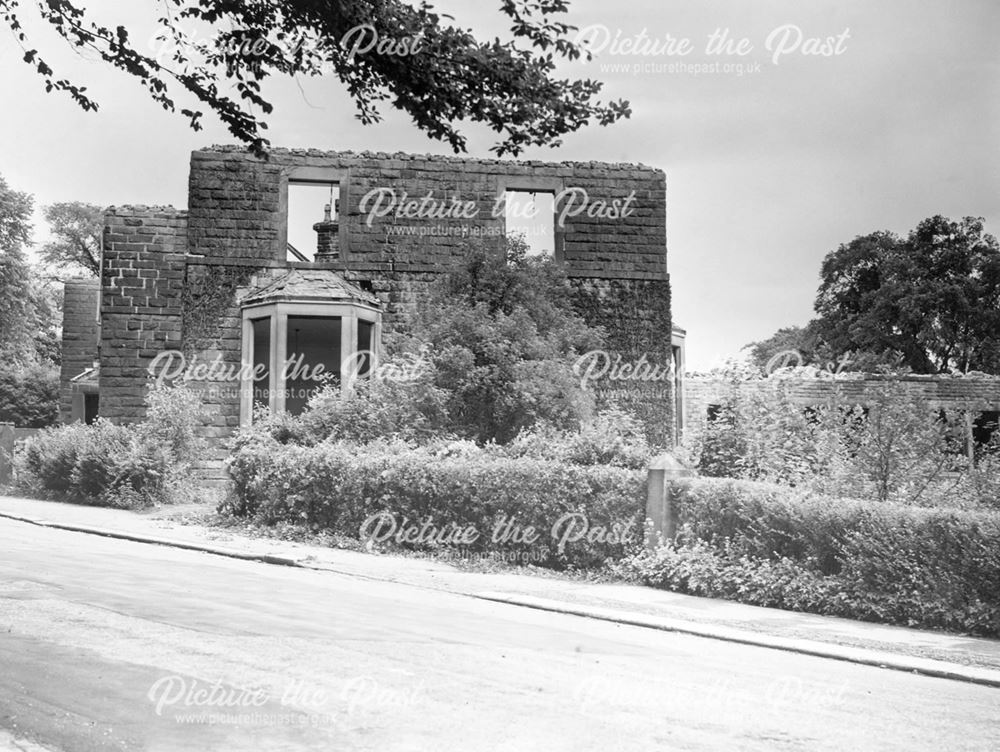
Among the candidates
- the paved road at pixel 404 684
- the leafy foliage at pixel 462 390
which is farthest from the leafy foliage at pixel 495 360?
the paved road at pixel 404 684

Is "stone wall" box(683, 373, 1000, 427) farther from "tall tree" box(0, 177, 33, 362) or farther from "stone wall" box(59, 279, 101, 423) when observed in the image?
"tall tree" box(0, 177, 33, 362)

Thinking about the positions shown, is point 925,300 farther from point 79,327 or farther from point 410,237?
point 79,327

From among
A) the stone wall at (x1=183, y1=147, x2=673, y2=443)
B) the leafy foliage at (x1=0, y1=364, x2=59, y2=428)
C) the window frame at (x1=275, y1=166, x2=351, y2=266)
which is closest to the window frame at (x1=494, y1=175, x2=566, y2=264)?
the stone wall at (x1=183, y1=147, x2=673, y2=443)

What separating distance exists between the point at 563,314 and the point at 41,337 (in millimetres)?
46067

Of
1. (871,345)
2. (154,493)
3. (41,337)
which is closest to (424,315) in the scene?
(154,493)

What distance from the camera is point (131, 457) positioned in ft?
59.7

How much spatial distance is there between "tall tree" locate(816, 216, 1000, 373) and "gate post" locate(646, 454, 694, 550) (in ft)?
112

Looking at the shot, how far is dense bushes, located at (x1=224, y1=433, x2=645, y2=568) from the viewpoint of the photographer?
12281 millimetres

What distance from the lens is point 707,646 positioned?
27.5 ft

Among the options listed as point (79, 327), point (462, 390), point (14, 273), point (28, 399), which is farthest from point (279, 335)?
point (28, 399)

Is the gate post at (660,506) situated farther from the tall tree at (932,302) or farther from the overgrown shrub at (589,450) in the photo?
the tall tree at (932,302)

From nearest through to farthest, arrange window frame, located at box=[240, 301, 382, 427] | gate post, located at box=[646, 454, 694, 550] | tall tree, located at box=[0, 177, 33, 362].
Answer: gate post, located at box=[646, 454, 694, 550] → window frame, located at box=[240, 301, 382, 427] → tall tree, located at box=[0, 177, 33, 362]

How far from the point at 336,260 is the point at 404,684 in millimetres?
17108

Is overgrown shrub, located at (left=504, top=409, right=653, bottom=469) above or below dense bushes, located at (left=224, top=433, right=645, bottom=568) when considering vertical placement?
above
